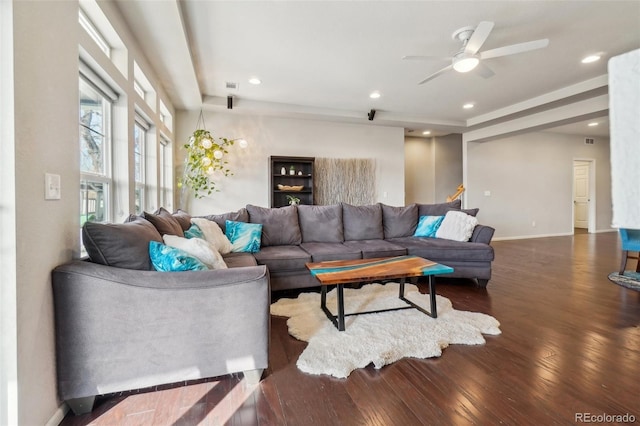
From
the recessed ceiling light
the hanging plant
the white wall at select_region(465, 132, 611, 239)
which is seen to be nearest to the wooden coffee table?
the hanging plant

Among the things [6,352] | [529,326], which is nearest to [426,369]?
[529,326]

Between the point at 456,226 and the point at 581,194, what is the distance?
7.40 meters

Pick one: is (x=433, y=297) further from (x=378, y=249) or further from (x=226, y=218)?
(x=226, y=218)

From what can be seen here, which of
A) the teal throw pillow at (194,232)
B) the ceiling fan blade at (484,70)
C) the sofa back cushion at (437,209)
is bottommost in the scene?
the teal throw pillow at (194,232)

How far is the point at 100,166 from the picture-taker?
2.55 meters

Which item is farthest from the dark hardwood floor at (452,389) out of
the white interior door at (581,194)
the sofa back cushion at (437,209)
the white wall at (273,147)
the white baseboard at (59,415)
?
the white interior door at (581,194)

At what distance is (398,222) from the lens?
13.5ft

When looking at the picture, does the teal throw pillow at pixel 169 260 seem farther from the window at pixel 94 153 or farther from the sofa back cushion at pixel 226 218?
the sofa back cushion at pixel 226 218

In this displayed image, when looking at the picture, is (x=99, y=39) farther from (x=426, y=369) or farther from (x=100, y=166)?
(x=426, y=369)

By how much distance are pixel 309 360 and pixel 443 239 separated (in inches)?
100

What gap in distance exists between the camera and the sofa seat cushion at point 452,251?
11.1ft

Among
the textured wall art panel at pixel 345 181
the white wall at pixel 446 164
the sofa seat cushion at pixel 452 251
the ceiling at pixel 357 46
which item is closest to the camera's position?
the ceiling at pixel 357 46

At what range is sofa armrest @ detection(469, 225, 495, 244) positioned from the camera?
3543mm

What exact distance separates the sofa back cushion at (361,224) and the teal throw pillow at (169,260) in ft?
7.86
